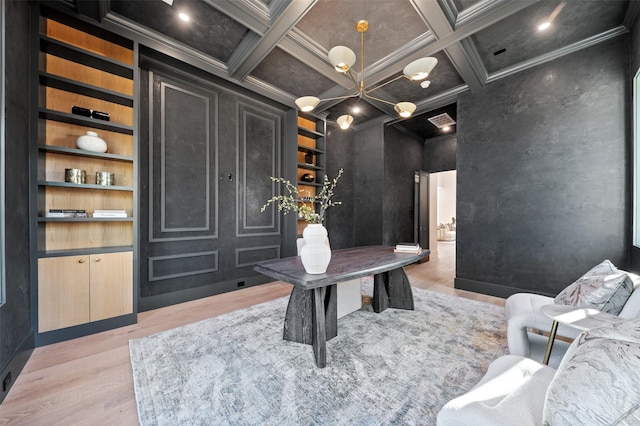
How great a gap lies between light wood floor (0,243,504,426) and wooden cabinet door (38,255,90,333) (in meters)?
0.20

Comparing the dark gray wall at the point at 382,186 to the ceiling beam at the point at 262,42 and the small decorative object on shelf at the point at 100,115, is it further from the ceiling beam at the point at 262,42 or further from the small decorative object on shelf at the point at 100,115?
the small decorative object on shelf at the point at 100,115

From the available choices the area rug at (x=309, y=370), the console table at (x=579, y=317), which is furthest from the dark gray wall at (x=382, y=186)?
the console table at (x=579, y=317)

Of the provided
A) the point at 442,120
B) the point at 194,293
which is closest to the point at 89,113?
the point at 194,293

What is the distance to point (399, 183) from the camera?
553 centimetres

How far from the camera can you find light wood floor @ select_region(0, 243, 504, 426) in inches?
52.4

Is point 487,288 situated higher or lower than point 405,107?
lower

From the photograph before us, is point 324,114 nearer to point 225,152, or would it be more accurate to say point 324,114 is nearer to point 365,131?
point 365,131

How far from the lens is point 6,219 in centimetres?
163

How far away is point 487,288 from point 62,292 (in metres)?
4.98

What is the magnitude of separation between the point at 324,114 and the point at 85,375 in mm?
4669

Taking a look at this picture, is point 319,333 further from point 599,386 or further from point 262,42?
point 262,42

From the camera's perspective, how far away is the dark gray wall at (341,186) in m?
5.20

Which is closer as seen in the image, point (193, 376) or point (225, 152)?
point (193, 376)

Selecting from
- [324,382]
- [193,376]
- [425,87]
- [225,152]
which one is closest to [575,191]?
[425,87]
